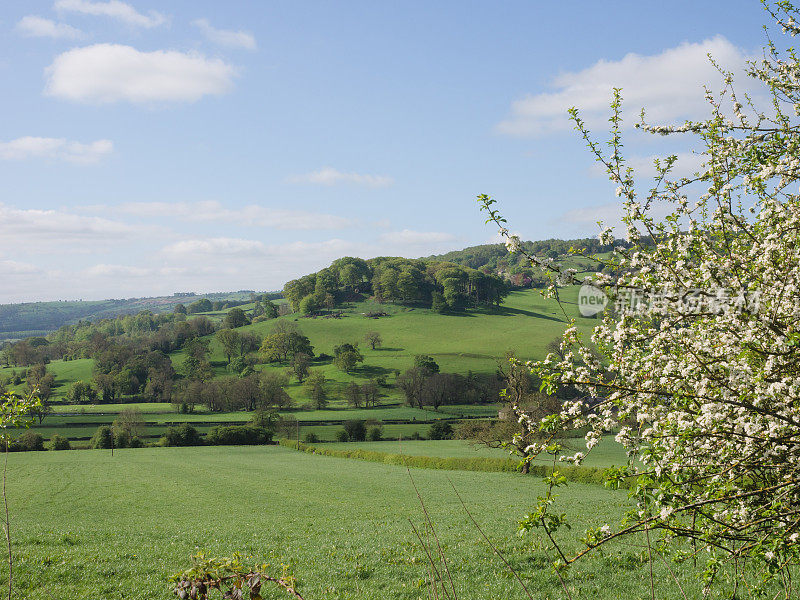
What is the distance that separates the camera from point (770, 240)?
5676mm

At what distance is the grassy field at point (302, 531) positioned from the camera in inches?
446

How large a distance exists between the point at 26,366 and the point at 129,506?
124m

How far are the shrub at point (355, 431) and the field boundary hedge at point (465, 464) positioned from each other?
7705mm

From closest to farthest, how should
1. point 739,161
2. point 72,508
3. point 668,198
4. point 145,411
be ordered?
point 739,161, point 668,198, point 72,508, point 145,411

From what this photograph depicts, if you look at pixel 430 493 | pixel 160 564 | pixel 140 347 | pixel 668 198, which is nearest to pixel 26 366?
pixel 140 347

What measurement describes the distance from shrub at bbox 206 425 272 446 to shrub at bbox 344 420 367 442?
1281cm

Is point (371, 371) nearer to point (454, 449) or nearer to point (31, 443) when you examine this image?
point (454, 449)

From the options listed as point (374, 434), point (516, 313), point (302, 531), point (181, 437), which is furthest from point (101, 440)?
point (516, 313)

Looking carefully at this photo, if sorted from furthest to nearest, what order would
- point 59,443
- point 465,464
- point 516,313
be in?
1. point 516,313
2. point 59,443
3. point 465,464

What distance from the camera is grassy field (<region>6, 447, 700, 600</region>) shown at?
37.1 feet

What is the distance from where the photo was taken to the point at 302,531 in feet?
64.1

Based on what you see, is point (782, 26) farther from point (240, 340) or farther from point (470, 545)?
point (240, 340)

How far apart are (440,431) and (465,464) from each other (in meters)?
25.7

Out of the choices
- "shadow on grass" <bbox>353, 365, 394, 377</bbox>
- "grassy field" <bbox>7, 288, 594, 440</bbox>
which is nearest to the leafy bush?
"grassy field" <bbox>7, 288, 594, 440</bbox>
